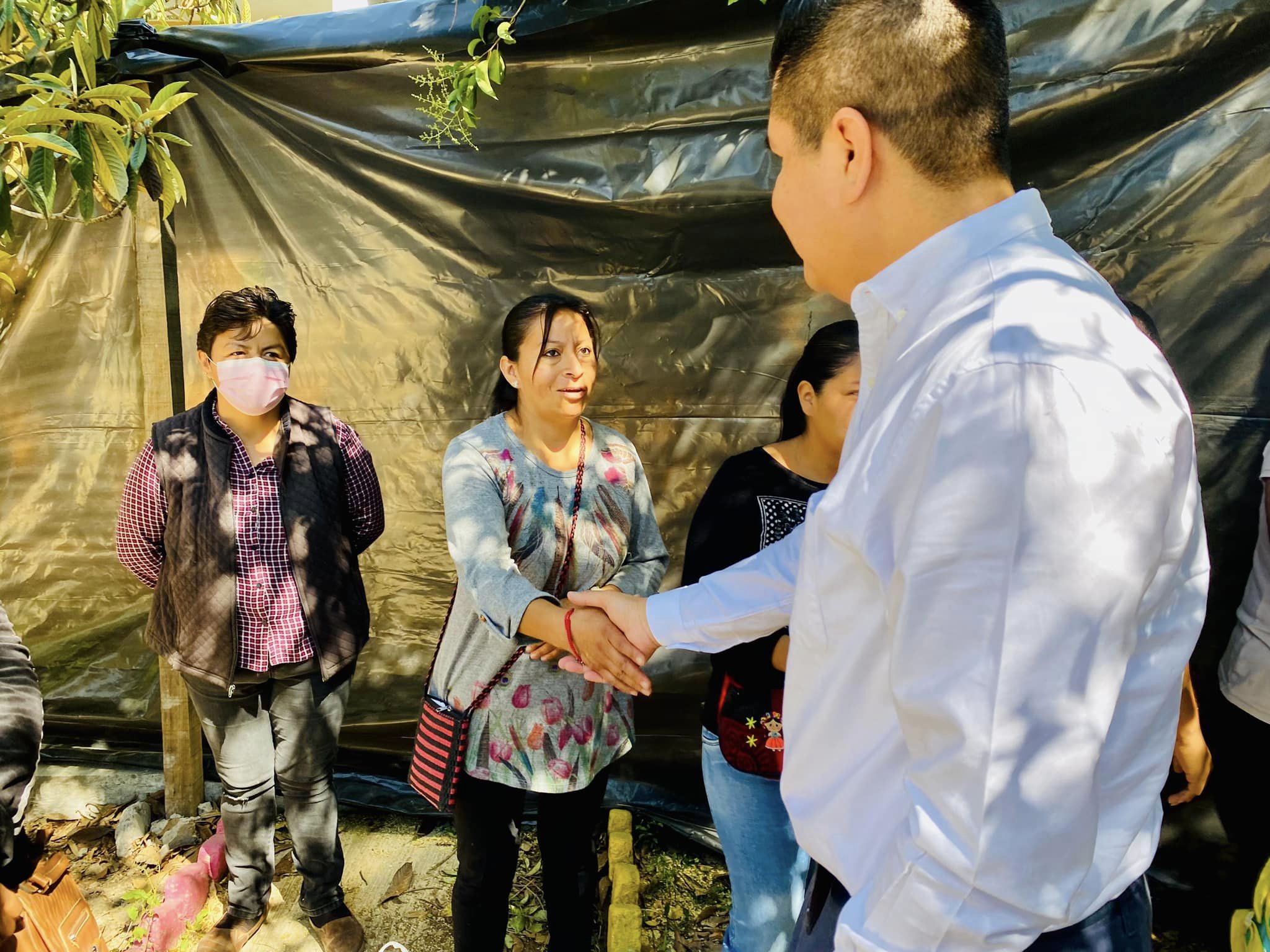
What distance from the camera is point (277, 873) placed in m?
3.08

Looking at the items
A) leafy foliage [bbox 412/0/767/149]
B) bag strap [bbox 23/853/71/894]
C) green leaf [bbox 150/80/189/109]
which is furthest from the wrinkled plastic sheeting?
bag strap [bbox 23/853/71/894]

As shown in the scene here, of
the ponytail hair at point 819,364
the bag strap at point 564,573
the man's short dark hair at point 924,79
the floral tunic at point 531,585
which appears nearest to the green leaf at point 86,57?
the floral tunic at point 531,585

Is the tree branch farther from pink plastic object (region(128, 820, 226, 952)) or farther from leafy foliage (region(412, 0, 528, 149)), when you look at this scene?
pink plastic object (region(128, 820, 226, 952))

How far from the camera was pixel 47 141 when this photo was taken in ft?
6.90

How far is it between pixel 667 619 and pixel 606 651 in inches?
9.2

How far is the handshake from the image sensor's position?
1.90 metres

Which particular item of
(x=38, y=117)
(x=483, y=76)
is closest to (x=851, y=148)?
(x=483, y=76)

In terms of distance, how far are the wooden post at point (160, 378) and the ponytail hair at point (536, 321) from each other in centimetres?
156

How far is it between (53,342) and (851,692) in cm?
343

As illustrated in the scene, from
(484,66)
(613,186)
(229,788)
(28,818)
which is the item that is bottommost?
(28,818)

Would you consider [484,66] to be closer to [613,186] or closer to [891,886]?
[613,186]

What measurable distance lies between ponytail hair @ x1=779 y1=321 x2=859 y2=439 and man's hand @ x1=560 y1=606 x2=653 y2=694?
0.70 metres

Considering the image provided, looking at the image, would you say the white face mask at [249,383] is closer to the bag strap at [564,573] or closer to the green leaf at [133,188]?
the green leaf at [133,188]

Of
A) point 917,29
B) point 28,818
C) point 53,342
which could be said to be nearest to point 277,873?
point 28,818
